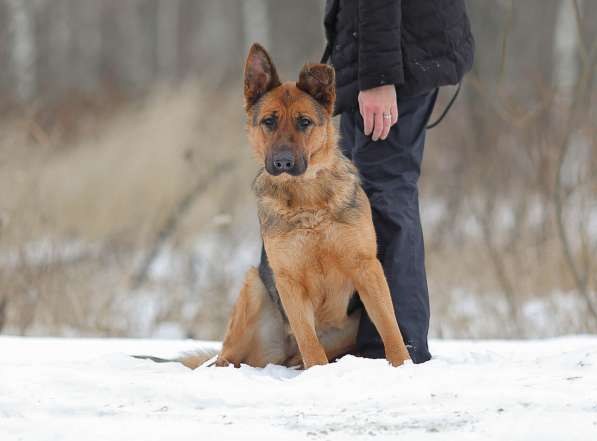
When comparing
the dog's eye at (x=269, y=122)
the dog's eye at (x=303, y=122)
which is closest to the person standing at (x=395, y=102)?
the dog's eye at (x=303, y=122)

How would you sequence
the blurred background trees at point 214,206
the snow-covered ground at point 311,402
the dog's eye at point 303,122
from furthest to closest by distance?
the blurred background trees at point 214,206 < the dog's eye at point 303,122 < the snow-covered ground at point 311,402

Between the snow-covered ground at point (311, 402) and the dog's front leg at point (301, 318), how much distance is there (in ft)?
1.26

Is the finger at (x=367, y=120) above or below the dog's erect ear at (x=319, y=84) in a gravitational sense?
below

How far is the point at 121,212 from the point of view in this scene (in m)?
9.27

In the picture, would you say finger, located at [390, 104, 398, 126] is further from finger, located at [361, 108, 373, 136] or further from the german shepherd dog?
the german shepherd dog

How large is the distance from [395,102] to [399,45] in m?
0.23

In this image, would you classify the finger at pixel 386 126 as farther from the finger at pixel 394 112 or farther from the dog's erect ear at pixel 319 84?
the dog's erect ear at pixel 319 84

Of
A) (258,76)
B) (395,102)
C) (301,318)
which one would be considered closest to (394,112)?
(395,102)

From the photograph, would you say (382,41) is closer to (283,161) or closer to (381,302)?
(283,161)

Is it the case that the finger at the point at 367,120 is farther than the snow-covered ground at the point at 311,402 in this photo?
Yes

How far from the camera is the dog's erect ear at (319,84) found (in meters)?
3.89

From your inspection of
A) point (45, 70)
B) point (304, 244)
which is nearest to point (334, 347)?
point (304, 244)

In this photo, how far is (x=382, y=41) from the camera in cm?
370

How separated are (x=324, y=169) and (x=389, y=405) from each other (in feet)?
4.47
